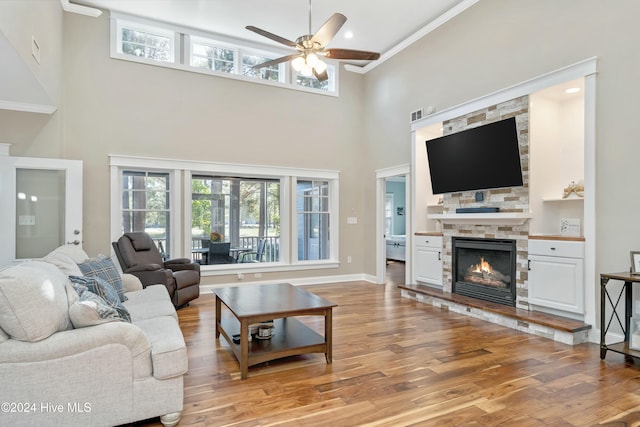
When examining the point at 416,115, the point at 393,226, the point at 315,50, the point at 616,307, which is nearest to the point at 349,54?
the point at 315,50

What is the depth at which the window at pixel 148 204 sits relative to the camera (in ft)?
19.2

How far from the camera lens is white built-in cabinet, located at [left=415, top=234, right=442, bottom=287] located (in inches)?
222

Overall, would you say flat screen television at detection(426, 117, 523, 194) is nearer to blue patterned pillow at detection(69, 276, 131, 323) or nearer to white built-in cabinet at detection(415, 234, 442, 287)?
white built-in cabinet at detection(415, 234, 442, 287)

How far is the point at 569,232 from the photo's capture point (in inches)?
170

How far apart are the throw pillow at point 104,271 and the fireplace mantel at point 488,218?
4118mm

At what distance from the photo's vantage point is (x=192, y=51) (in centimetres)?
616

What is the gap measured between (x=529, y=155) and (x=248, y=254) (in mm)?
4932

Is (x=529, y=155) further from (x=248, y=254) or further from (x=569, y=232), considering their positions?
(x=248, y=254)

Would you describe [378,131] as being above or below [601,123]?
above

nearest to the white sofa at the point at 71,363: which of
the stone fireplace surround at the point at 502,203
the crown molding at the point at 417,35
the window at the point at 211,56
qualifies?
the stone fireplace surround at the point at 502,203

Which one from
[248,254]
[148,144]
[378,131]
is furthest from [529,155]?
[148,144]

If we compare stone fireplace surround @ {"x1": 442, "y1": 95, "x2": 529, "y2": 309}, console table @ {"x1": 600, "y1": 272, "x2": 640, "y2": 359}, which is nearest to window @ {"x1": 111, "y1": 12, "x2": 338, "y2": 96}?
stone fireplace surround @ {"x1": 442, "y1": 95, "x2": 529, "y2": 309}

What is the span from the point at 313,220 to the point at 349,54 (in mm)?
3896

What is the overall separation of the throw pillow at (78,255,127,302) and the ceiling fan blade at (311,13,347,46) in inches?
117
